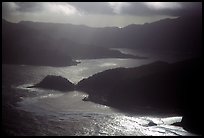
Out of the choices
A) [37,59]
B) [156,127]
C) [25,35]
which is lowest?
[156,127]

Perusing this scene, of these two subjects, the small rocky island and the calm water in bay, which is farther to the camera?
the small rocky island

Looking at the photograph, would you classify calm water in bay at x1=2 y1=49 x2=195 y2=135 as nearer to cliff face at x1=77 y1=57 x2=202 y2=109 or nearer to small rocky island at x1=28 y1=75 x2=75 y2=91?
small rocky island at x1=28 y1=75 x2=75 y2=91

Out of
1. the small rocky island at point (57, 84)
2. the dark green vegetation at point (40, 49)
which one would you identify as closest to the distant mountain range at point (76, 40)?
the dark green vegetation at point (40, 49)

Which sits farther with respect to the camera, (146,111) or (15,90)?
(15,90)

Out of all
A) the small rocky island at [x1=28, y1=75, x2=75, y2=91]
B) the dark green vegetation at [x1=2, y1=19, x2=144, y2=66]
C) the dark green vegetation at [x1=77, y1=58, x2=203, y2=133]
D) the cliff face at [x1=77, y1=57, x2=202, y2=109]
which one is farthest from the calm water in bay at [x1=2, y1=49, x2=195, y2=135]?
the dark green vegetation at [x1=2, y1=19, x2=144, y2=66]

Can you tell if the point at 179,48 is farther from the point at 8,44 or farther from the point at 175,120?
the point at 175,120

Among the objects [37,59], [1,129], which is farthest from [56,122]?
[37,59]

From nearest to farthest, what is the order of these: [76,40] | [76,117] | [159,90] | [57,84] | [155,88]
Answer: [76,117] → [159,90] → [155,88] → [57,84] → [76,40]

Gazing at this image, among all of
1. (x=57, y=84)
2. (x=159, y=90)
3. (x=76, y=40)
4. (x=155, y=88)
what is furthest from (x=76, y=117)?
(x=76, y=40)

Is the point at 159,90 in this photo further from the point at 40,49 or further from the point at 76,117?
the point at 40,49
